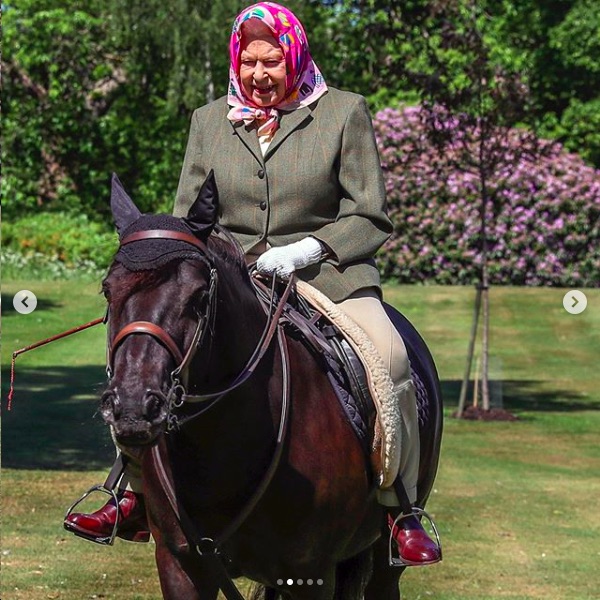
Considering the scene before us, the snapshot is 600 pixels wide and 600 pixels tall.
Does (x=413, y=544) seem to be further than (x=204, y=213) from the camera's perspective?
Yes

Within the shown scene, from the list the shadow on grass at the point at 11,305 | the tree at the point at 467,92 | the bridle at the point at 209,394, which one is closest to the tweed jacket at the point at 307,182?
the bridle at the point at 209,394

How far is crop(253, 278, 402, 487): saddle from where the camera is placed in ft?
17.8

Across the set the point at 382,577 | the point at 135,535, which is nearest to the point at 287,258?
the point at 135,535

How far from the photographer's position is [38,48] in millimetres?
35906

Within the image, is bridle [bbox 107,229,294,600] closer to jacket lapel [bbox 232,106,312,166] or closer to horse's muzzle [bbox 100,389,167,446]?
horse's muzzle [bbox 100,389,167,446]

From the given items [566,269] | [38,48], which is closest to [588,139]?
[566,269]

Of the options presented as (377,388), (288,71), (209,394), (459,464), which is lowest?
(459,464)

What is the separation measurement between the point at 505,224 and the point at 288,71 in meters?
24.5

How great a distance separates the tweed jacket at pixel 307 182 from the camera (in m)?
5.50

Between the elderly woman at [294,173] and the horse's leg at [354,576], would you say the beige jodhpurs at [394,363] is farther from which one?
the horse's leg at [354,576]

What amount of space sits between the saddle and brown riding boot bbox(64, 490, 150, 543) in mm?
877

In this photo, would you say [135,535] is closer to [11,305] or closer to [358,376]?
[358,376]

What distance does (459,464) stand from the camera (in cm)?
1479

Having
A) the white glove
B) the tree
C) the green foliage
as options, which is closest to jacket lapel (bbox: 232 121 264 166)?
the white glove
